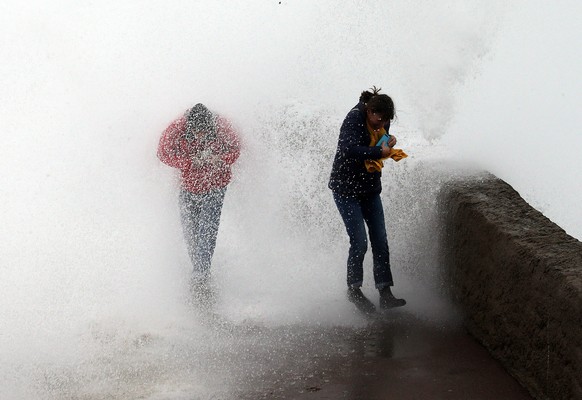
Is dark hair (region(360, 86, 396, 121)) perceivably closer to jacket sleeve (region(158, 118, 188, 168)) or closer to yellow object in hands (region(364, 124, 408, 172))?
yellow object in hands (region(364, 124, 408, 172))

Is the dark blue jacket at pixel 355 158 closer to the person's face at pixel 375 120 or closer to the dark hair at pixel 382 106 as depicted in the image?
the person's face at pixel 375 120

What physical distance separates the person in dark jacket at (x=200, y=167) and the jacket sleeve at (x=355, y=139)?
118cm

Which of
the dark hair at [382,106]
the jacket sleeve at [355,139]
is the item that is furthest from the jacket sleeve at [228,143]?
the dark hair at [382,106]

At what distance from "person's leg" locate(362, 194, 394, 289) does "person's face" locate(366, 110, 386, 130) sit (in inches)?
22.5

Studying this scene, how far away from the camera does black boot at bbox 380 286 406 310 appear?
21.0 feet

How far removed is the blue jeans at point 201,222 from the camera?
716 cm

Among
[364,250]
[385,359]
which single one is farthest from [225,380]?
[364,250]

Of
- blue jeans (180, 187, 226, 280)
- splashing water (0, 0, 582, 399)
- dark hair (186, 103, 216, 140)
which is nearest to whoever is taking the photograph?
splashing water (0, 0, 582, 399)

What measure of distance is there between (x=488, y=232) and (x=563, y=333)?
1.22 metres

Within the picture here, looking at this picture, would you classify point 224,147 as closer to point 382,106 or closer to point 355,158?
point 355,158

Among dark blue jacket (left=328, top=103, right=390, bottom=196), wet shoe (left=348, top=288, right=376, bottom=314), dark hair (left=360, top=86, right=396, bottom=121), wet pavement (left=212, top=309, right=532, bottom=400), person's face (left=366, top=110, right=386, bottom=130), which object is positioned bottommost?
wet pavement (left=212, top=309, right=532, bottom=400)

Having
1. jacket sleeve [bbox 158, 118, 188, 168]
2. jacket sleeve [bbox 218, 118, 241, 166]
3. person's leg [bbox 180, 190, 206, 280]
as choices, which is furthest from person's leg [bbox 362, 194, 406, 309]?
jacket sleeve [bbox 158, 118, 188, 168]

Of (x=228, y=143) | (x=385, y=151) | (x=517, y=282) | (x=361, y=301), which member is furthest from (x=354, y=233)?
(x=517, y=282)

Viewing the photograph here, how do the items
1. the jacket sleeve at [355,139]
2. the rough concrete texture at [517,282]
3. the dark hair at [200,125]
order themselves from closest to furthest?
1. the rough concrete texture at [517,282]
2. the jacket sleeve at [355,139]
3. the dark hair at [200,125]
